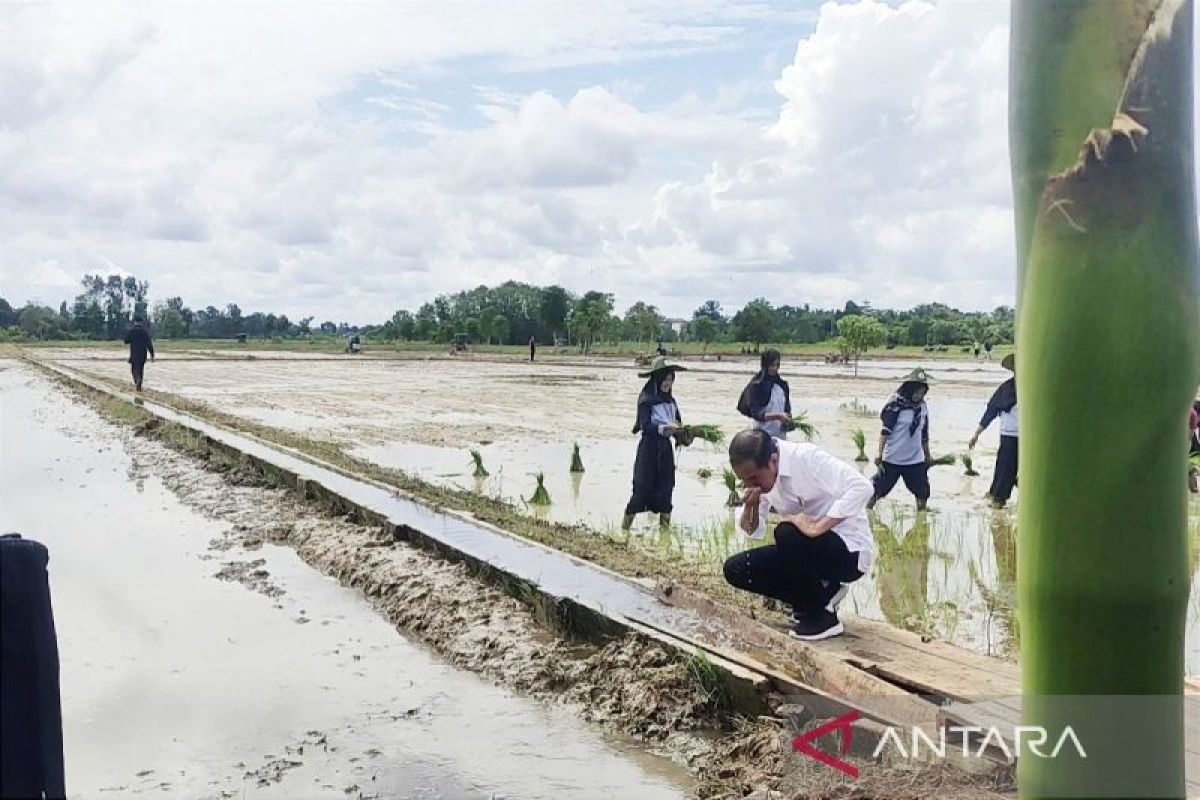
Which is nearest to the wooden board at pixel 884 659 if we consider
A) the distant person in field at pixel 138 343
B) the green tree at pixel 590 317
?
the distant person in field at pixel 138 343

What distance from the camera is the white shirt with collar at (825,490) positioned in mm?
5473

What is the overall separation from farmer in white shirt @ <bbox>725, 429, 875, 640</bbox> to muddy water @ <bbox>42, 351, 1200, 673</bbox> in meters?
1.19

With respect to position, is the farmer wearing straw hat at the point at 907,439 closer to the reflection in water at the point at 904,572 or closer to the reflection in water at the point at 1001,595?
the reflection in water at the point at 904,572

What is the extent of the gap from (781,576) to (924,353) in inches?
2449

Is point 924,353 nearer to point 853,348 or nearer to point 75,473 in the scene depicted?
point 853,348

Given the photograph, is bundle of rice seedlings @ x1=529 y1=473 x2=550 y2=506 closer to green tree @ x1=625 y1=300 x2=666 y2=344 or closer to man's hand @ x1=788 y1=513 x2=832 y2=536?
man's hand @ x1=788 y1=513 x2=832 y2=536

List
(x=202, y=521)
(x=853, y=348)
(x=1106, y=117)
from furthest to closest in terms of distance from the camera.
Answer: (x=853, y=348) < (x=202, y=521) < (x=1106, y=117)

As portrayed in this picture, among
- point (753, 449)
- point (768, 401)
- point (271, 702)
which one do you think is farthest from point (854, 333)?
point (271, 702)

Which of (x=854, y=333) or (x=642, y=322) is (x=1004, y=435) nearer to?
(x=854, y=333)

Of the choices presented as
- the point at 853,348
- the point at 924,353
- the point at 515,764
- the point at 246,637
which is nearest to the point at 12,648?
the point at 515,764

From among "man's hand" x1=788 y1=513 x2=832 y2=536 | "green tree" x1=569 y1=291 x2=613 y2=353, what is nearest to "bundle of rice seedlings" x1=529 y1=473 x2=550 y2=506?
"man's hand" x1=788 y1=513 x2=832 y2=536

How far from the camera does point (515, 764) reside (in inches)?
182

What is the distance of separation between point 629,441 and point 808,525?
13020 mm

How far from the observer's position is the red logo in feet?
13.8
